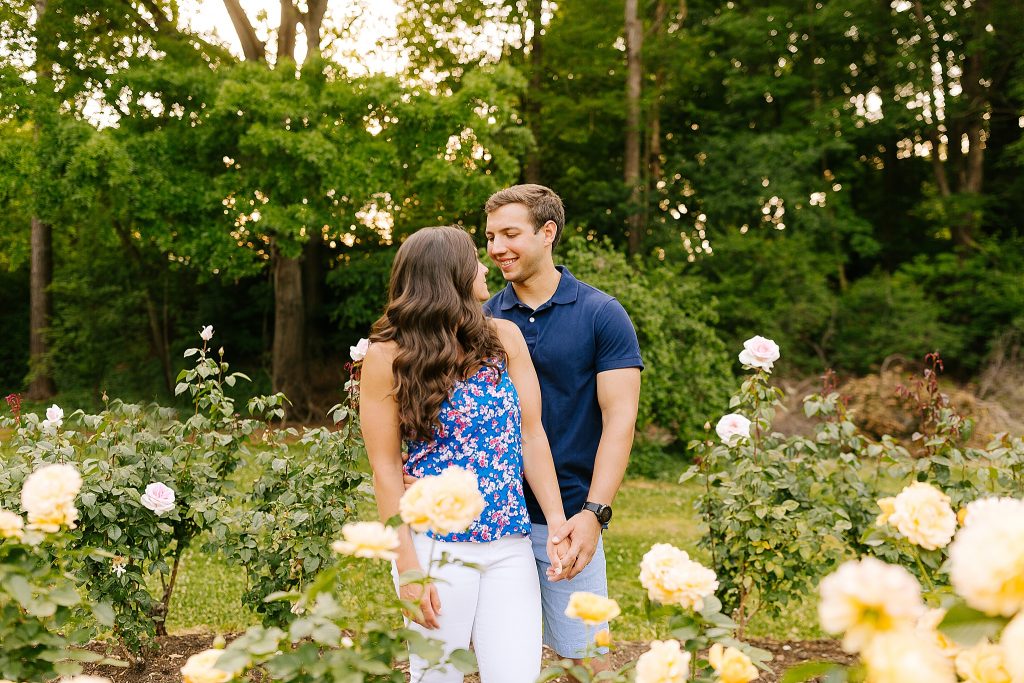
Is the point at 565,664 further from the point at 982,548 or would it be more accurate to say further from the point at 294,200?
the point at 294,200

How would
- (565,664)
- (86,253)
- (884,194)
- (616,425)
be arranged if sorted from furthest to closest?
1. (884,194)
2. (86,253)
3. (616,425)
4. (565,664)

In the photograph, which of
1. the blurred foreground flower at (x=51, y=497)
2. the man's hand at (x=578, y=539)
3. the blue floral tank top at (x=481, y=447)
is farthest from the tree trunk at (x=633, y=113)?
the blurred foreground flower at (x=51, y=497)

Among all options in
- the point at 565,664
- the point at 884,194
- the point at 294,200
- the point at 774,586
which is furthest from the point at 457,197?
the point at 884,194

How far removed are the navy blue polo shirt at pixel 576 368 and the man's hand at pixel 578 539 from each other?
0.21 m

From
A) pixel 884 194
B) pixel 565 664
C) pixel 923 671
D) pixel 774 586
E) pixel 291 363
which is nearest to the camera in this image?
pixel 923 671

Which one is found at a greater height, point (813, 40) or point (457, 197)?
point (813, 40)

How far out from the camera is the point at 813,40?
18.2 metres

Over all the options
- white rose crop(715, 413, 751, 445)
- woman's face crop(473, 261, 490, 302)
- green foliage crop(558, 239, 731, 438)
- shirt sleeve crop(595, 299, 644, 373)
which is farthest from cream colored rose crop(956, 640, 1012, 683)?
green foliage crop(558, 239, 731, 438)

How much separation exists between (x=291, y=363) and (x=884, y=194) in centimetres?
1514

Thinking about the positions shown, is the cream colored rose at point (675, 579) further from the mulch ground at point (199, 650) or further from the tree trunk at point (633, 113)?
the tree trunk at point (633, 113)

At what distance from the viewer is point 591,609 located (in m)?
1.46

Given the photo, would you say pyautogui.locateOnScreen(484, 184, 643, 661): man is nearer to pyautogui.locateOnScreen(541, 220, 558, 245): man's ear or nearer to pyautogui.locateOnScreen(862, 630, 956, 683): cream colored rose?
pyautogui.locateOnScreen(541, 220, 558, 245): man's ear

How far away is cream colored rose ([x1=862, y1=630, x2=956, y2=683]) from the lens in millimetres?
811

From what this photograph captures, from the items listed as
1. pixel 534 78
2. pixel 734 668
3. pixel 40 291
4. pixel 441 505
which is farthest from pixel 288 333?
pixel 734 668
